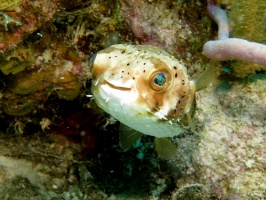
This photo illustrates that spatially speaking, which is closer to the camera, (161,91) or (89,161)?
(161,91)

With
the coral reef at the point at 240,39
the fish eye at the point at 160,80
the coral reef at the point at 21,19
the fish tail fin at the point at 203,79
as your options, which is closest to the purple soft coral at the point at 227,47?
the coral reef at the point at 240,39

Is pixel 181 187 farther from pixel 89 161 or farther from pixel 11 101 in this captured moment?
pixel 11 101

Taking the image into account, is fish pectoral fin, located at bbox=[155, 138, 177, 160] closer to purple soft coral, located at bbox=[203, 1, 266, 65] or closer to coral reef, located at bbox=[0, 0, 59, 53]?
purple soft coral, located at bbox=[203, 1, 266, 65]

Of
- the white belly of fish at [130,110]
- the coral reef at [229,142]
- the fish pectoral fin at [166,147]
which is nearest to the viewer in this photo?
the white belly of fish at [130,110]

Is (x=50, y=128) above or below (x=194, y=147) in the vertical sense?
below

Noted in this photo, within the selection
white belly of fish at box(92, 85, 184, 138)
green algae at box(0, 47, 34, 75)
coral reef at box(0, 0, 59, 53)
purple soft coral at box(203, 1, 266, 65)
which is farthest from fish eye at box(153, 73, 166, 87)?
green algae at box(0, 47, 34, 75)

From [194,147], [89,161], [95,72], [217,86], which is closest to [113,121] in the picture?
[89,161]

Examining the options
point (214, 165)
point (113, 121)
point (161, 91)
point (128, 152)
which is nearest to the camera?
point (161, 91)

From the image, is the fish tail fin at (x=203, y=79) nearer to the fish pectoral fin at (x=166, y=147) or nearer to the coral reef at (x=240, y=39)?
the coral reef at (x=240, y=39)

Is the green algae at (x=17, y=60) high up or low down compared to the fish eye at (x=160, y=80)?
down
